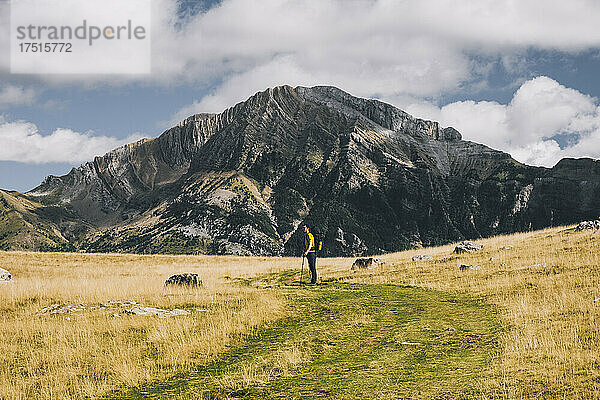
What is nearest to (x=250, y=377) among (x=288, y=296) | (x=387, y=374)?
(x=387, y=374)

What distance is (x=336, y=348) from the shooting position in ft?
44.5

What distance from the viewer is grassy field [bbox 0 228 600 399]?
32.4 ft

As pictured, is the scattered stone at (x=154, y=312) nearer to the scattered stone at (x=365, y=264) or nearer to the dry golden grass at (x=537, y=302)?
the dry golden grass at (x=537, y=302)

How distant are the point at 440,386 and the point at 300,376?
10.9 ft

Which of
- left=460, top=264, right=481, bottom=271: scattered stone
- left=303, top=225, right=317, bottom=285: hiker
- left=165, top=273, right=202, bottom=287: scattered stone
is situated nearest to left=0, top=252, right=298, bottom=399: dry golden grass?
left=165, top=273, right=202, bottom=287: scattered stone

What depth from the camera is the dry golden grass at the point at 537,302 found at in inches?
357

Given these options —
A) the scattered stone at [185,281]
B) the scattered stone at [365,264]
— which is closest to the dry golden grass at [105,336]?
the scattered stone at [185,281]

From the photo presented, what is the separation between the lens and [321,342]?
14.2 meters

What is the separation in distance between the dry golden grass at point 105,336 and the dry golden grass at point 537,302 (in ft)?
27.1

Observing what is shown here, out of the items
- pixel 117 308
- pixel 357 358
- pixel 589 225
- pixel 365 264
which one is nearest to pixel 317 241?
pixel 365 264

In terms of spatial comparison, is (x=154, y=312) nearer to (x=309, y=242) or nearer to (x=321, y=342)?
(x=321, y=342)

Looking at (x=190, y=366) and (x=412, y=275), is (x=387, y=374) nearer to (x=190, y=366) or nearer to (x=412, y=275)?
(x=190, y=366)

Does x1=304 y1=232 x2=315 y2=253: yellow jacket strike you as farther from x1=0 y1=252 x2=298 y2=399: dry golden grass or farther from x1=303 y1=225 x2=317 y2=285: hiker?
x1=0 y1=252 x2=298 y2=399: dry golden grass

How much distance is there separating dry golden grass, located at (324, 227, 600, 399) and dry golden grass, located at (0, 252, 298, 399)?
325 inches
